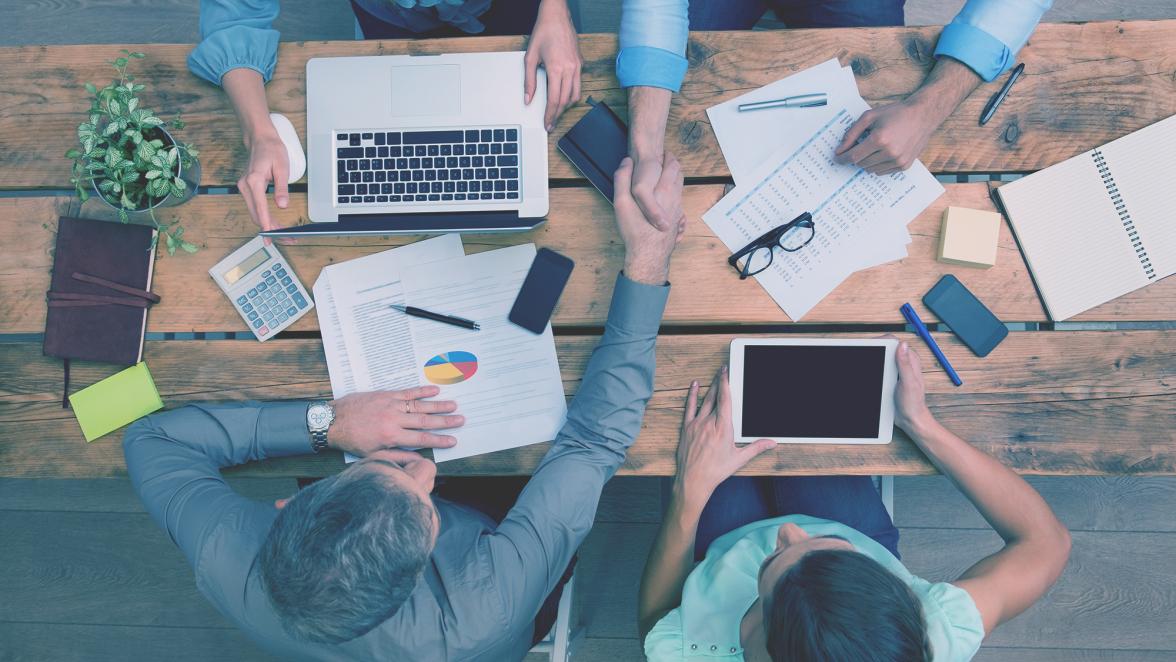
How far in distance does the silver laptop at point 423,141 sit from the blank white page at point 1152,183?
3.80ft

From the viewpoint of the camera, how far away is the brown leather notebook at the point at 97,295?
135 cm

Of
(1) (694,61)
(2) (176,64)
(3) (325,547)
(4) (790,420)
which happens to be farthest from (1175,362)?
(2) (176,64)

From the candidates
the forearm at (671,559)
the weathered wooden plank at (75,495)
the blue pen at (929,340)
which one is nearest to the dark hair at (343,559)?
the forearm at (671,559)

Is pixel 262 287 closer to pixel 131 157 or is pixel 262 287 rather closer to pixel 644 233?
pixel 131 157

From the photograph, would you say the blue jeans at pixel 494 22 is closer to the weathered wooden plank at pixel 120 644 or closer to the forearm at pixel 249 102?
the forearm at pixel 249 102

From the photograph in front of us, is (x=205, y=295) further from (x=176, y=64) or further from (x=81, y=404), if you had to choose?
(x=176, y=64)

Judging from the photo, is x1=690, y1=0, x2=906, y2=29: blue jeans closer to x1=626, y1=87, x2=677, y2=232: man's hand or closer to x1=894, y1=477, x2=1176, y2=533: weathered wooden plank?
x1=626, y1=87, x2=677, y2=232: man's hand

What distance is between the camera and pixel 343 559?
1.06 metres

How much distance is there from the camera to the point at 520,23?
1743 mm

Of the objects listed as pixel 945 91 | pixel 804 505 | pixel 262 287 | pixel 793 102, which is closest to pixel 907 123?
pixel 945 91

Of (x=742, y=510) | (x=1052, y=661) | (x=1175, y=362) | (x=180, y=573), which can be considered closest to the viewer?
(x=1175, y=362)

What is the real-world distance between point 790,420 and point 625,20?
88 cm

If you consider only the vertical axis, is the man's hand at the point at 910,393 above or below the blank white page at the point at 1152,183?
below

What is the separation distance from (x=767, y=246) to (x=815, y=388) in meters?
0.30
